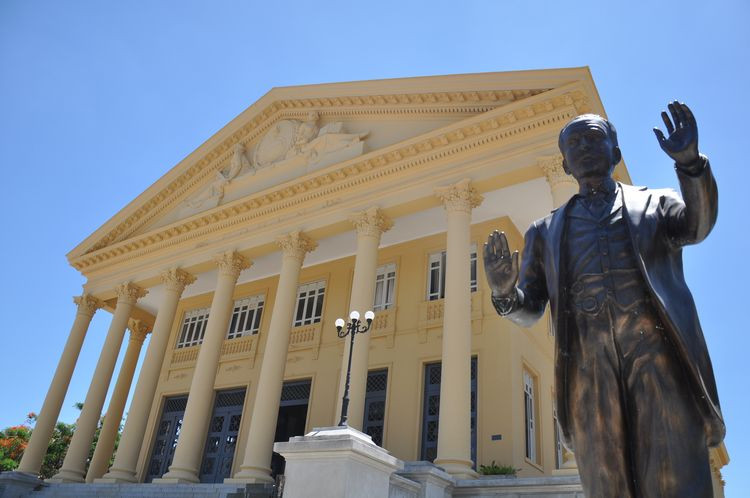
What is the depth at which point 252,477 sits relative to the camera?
43.8ft

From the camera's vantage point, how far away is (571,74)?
13047 millimetres

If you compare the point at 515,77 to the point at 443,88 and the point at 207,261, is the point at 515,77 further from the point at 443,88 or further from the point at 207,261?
the point at 207,261

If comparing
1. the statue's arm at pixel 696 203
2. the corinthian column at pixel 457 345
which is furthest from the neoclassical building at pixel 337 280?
the statue's arm at pixel 696 203

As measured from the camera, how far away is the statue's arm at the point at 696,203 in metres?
2.13

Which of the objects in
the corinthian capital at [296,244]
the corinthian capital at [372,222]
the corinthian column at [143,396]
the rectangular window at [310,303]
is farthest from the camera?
the rectangular window at [310,303]

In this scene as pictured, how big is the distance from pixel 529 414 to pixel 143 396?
1118 cm

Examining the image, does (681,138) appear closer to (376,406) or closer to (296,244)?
(296,244)

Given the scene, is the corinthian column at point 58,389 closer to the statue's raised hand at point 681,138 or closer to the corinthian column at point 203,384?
the corinthian column at point 203,384

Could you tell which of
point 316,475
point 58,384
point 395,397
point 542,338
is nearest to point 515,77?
point 542,338

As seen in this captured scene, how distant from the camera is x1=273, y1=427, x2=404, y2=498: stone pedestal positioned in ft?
22.1

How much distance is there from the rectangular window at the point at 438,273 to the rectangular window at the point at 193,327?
998 cm

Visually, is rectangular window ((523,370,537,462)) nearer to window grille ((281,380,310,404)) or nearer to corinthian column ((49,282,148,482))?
window grille ((281,380,310,404))

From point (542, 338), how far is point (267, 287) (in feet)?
33.3

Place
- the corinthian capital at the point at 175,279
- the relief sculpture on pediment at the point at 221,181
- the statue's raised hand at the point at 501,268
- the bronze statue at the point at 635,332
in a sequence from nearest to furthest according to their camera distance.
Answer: the bronze statue at the point at 635,332, the statue's raised hand at the point at 501,268, the corinthian capital at the point at 175,279, the relief sculpture on pediment at the point at 221,181
